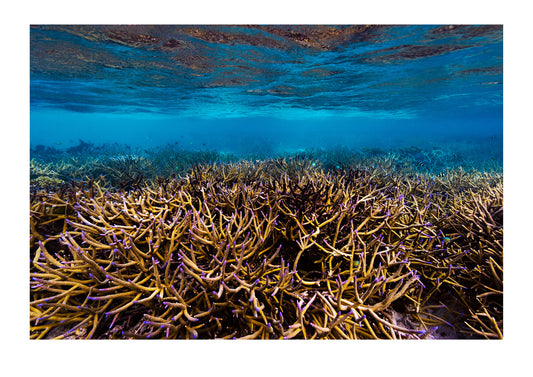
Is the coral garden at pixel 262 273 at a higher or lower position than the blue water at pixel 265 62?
lower

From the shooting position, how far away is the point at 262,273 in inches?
77.7

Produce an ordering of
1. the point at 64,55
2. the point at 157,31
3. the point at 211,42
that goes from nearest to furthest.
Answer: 1. the point at 157,31
2. the point at 211,42
3. the point at 64,55

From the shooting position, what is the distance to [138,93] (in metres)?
18.8

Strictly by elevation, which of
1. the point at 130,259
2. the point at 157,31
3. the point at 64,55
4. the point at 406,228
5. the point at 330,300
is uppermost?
the point at 64,55

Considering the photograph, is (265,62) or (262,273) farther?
(265,62)

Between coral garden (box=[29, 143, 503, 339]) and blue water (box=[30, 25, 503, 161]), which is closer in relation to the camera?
coral garden (box=[29, 143, 503, 339])

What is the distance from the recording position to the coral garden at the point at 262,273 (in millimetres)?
1771

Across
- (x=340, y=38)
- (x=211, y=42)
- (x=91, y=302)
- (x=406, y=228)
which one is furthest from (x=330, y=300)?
(x=211, y=42)

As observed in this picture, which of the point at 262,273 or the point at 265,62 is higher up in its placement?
the point at 265,62

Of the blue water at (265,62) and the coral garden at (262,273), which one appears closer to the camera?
the coral garden at (262,273)

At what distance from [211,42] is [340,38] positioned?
509 centimetres

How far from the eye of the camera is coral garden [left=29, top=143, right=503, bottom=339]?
177 cm
